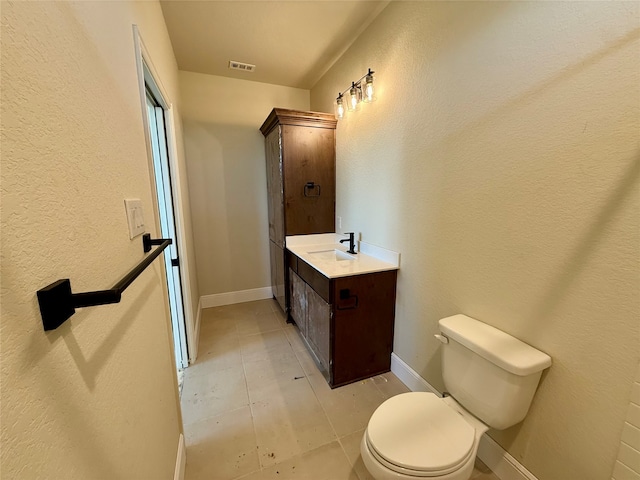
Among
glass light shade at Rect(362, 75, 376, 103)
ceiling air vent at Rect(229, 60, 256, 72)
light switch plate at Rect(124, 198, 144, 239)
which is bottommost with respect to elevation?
light switch plate at Rect(124, 198, 144, 239)

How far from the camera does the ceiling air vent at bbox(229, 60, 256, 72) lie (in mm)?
2527

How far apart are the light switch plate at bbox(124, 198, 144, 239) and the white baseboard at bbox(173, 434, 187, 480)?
1.09 meters

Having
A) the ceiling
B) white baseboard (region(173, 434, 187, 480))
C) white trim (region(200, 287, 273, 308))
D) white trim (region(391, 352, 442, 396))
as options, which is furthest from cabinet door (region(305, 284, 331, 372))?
the ceiling

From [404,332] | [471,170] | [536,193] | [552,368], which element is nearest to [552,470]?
[552,368]

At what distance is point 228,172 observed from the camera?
9.82 feet

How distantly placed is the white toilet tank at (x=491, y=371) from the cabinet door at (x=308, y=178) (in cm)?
166

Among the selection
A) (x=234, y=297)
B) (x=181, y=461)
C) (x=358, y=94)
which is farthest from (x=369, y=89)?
(x=234, y=297)

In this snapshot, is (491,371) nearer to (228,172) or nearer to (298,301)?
(298,301)

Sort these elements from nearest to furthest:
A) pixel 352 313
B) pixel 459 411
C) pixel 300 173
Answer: pixel 459 411
pixel 352 313
pixel 300 173

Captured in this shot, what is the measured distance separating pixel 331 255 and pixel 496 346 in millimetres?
1468

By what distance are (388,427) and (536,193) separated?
1.13 m

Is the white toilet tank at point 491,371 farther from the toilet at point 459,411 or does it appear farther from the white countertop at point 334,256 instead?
the white countertop at point 334,256

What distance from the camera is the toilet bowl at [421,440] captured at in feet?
3.09

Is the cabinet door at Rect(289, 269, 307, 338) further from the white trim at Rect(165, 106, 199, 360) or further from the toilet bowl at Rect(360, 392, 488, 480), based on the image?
the toilet bowl at Rect(360, 392, 488, 480)
